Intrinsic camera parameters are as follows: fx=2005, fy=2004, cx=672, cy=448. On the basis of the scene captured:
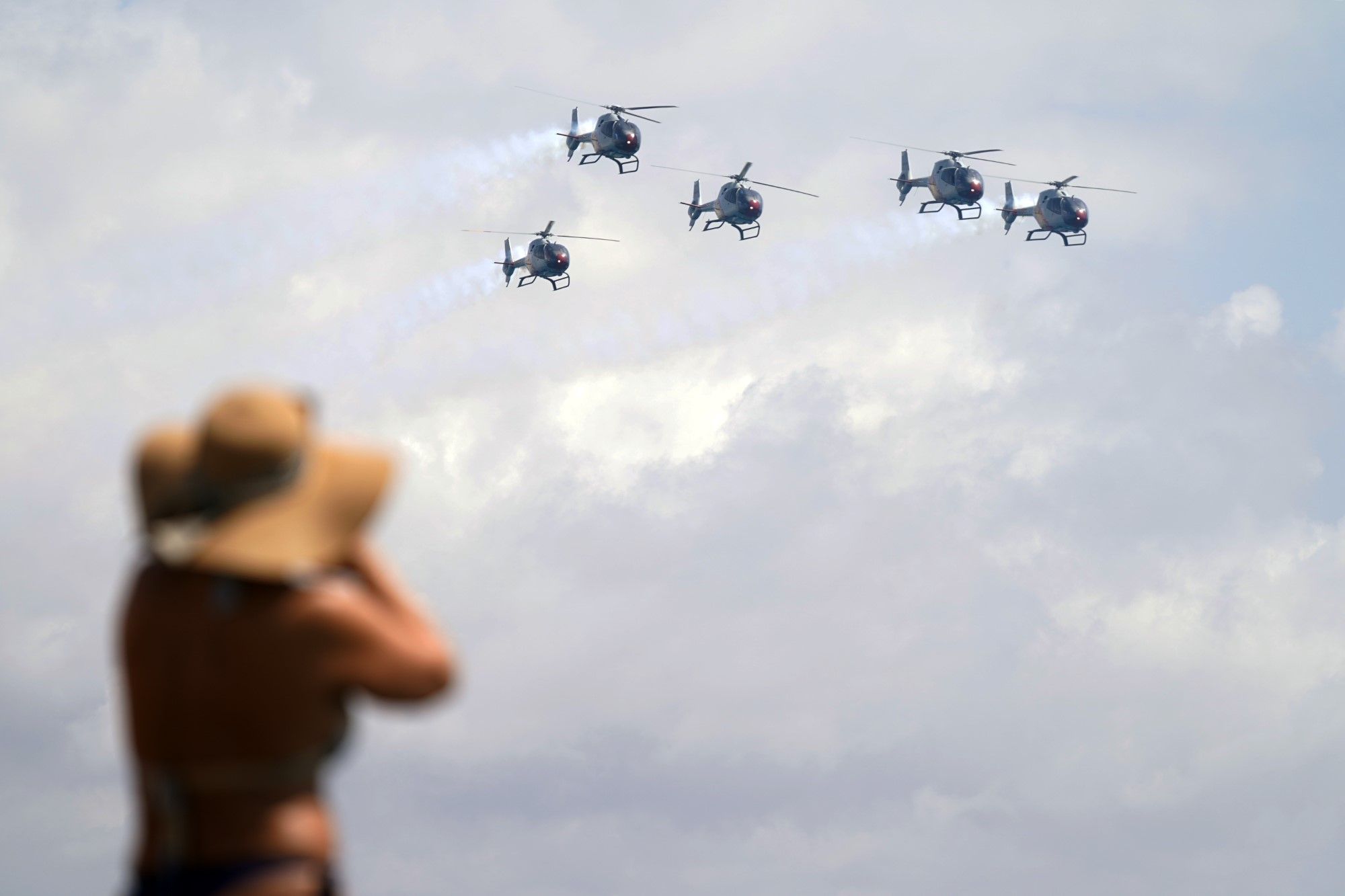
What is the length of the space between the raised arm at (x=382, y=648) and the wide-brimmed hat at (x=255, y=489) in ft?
0.71

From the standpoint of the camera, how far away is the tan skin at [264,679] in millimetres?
7582

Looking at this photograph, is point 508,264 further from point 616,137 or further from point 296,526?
point 296,526

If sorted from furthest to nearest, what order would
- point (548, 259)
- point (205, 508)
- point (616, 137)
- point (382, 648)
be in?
point (548, 259) < point (616, 137) < point (205, 508) < point (382, 648)

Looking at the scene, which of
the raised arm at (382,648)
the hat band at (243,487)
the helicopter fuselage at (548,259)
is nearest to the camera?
the raised arm at (382,648)

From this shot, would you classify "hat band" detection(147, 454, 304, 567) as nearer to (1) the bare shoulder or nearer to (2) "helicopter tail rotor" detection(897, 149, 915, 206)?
(1) the bare shoulder

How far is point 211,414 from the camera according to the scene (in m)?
7.58

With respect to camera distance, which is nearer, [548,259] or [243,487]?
[243,487]

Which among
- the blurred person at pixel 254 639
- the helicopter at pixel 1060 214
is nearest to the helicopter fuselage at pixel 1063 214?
the helicopter at pixel 1060 214

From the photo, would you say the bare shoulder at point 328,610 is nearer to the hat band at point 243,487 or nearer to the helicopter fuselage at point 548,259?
the hat band at point 243,487

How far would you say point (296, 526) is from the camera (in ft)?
25.0

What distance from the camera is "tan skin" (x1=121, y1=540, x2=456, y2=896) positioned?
299 inches

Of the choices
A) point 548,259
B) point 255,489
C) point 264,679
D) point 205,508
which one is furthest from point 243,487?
point 548,259

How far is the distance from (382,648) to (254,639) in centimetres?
52

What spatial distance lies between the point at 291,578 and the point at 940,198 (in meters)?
69.3
